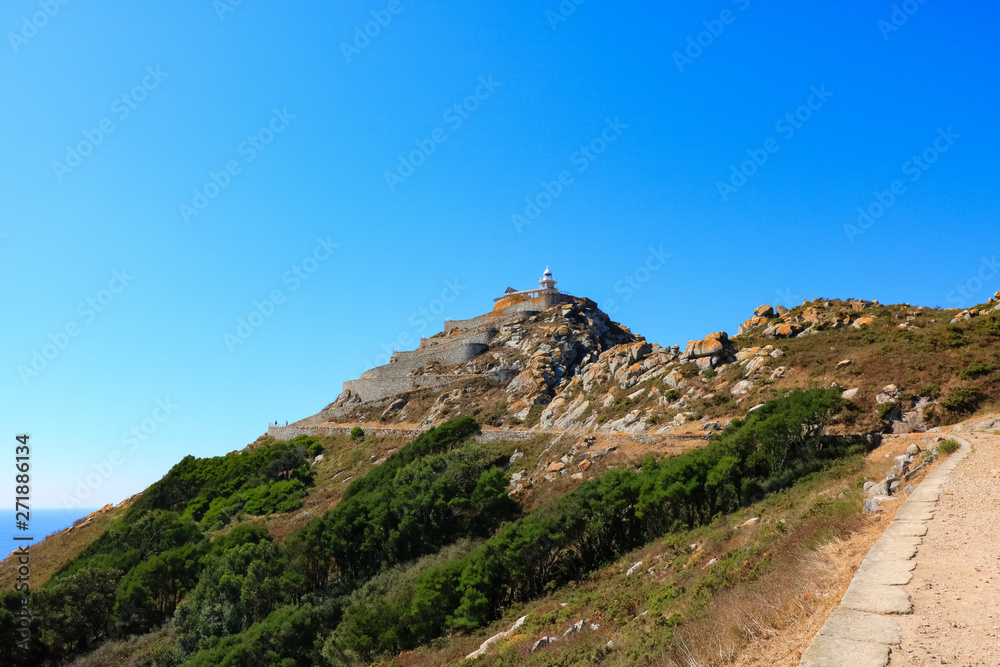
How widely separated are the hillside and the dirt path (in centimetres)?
94

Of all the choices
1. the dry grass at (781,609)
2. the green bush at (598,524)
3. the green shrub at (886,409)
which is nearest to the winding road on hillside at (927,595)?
the dry grass at (781,609)

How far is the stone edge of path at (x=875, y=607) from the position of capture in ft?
16.5

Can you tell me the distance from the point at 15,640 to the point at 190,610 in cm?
881

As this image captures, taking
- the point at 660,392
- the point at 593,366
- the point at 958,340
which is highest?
the point at 593,366

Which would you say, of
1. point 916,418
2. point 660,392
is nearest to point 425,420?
point 660,392

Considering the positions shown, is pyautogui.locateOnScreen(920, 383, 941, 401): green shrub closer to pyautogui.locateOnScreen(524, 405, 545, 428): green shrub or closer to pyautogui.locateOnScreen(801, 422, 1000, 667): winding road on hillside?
pyautogui.locateOnScreen(801, 422, 1000, 667): winding road on hillside

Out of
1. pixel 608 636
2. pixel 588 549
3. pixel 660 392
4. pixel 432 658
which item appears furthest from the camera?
pixel 660 392

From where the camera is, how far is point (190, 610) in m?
24.0

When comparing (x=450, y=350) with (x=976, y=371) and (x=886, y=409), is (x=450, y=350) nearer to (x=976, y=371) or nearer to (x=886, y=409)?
(x=886, y=409)

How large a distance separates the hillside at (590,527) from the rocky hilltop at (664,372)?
196 mm

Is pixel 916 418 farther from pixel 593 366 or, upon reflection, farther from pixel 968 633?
pixel 593 366

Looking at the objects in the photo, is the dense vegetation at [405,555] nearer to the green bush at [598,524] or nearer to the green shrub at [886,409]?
the green bush at [598,524]

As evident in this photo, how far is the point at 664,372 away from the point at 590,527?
713 inches

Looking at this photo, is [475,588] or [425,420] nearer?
[475,588]
